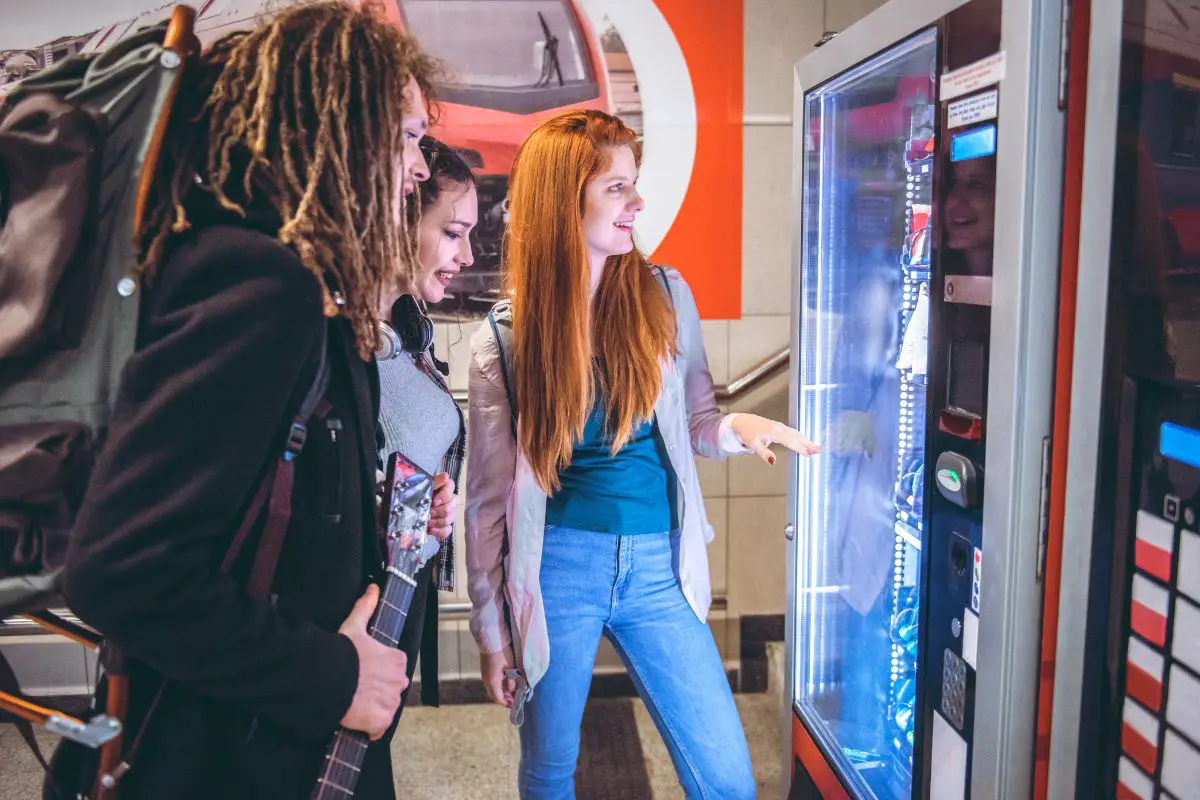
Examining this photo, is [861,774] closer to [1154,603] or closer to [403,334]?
[1154,603]

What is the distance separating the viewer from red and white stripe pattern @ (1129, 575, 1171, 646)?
3.66 ft

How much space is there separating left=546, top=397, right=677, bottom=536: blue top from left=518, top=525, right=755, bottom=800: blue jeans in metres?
0.03

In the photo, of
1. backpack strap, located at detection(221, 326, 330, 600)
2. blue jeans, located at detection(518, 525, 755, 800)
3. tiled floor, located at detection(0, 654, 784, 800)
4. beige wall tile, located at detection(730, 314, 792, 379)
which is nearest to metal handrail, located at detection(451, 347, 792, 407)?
beige wall tile, located at detection(730, 314, 792, 379)

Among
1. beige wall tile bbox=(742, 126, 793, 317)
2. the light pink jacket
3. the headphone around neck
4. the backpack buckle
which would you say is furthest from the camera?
beige wall tile bbox=(742, 126, 793, 317)

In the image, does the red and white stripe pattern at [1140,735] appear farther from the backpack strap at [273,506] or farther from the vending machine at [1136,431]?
the backpack strap at [273,506]

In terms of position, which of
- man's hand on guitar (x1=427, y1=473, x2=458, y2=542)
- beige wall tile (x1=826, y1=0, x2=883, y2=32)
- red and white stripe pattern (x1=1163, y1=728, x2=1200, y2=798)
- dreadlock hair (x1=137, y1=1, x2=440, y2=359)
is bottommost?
red and white stripe pattern (x1=1163, y1=728, x2=1200, y2=798)

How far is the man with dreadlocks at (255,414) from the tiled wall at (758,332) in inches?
79.2

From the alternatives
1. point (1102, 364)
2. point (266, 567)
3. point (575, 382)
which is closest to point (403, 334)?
point (575, 382)

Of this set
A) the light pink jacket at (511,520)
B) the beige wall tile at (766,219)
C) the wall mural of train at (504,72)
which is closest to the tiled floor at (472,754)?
the light pink jacket at (511,520)

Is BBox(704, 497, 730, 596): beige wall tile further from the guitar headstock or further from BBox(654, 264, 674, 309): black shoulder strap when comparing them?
the guitar headstock

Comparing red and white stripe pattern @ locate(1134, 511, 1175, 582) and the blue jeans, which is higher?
red and white stripe pattern @ locate(1134, 511, 1175, 582)

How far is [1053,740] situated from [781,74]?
229 centimetres

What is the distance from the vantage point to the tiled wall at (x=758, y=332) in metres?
2.93

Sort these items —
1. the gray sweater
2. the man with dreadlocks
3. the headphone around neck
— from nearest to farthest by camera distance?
the man with dreadlocks < the gray sweater < the headphone around neck
